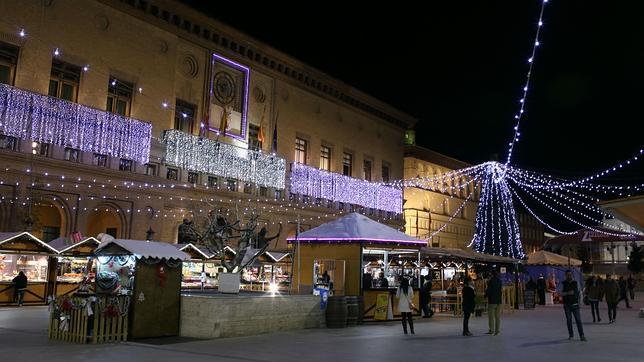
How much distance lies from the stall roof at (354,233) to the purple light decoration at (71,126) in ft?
39.6

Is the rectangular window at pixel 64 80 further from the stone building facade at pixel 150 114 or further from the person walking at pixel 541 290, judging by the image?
the person walking at pixel 541 290

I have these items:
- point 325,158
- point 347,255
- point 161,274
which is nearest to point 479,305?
point 347,255

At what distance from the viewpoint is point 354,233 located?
61.7 ft

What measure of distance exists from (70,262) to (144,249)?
14367 millimetres

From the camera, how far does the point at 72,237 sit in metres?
23.6

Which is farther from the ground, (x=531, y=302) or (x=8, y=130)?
(x=8, y=130)

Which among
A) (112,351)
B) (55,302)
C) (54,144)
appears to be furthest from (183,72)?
(112,351)

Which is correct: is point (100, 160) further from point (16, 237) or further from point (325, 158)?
point (325, 158)

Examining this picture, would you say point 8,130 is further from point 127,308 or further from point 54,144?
point 127,308

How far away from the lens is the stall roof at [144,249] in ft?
41.9

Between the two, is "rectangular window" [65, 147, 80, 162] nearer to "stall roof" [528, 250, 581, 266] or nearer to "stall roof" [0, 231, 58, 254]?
"stall roof" [0, 231, 58, 254]

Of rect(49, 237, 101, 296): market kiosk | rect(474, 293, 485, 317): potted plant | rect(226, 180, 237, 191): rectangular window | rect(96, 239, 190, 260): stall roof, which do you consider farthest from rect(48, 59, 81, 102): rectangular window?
rect(474, 293, 485, 317): potted plant

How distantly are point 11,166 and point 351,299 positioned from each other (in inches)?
600

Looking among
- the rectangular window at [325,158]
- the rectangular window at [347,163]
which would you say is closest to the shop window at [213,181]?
the rectangular window at [325,158]
